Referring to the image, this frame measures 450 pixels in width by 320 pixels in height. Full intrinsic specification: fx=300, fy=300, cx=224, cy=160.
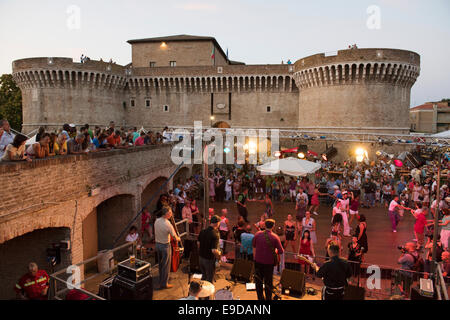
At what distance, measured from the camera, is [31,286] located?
5.64 metres

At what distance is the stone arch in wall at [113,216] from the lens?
1157 centimetres

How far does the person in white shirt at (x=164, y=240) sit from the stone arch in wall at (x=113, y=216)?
5.31 metres

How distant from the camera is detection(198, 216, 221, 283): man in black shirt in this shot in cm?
611

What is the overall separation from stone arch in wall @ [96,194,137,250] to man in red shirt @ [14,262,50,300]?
226 inches

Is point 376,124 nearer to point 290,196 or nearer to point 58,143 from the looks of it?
point 290,196

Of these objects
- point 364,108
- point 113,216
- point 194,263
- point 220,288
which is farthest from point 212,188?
point 364,108

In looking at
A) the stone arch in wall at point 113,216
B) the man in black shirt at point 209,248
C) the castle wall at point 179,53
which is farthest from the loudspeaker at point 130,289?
the castle wall at point 179,53

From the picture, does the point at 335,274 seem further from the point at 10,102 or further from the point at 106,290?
the point at 10,102

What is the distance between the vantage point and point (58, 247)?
7848 millimetres

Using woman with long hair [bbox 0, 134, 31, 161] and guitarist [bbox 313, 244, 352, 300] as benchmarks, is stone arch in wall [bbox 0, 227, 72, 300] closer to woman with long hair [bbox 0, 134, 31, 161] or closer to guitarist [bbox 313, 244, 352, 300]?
woman with long hair [bbox 0, 134, 31, 161]

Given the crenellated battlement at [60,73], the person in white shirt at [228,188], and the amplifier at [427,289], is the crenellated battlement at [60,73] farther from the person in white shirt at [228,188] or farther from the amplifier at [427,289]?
the amplifier at [427,289]

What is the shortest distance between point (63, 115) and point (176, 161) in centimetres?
2094

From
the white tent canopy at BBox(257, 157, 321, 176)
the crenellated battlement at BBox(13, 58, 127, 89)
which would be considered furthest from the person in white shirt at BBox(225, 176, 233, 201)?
the crenellated battlement at BBox(13, 58, 127, 89)

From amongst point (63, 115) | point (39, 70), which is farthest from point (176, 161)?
point (39, 70)
